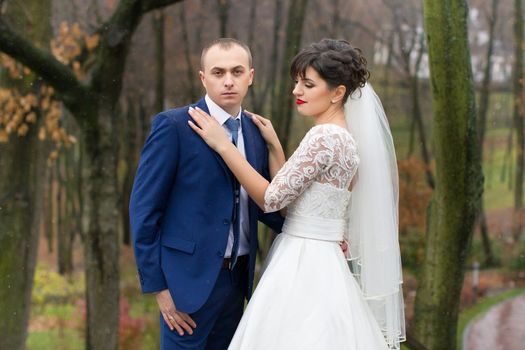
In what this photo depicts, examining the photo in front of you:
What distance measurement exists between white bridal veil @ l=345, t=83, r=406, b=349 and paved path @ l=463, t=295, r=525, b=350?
8.97 ft

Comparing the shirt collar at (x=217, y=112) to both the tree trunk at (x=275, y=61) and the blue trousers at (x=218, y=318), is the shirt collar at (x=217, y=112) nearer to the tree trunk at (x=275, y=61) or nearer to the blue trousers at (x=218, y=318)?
the blue trousers at (x=218, y=318)

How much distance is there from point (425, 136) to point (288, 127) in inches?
46.8

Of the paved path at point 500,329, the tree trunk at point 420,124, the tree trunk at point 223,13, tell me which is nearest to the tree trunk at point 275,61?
the tree trunk at point 223,13

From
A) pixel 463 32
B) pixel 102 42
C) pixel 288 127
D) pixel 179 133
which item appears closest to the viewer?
pixel 179 133

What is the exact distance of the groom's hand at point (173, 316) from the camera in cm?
226

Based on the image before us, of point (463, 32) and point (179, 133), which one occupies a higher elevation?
point (463, 32)

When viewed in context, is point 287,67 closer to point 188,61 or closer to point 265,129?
point 188,61

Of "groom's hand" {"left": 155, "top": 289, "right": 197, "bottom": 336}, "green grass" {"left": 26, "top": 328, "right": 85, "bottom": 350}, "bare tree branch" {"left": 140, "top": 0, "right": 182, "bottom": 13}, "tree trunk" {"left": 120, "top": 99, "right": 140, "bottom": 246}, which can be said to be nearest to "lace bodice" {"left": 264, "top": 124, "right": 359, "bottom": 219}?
"groom's hand" {"left": 155, "top": 289, "right": 197, "bottom": 336}

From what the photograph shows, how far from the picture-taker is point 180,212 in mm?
2238

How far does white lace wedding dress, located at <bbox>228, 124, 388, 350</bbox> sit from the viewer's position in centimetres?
218

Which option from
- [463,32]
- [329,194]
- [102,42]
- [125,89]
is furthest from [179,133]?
[125,89]

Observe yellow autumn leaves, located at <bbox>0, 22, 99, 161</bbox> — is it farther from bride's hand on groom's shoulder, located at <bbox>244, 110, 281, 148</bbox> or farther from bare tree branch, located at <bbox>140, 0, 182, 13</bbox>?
bride's hand on groom's shoulder, located at <bbox>244, 110, 281, 148</bbox>

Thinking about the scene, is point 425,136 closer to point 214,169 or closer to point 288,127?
point 288,127

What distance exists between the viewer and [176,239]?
2.23 meters
